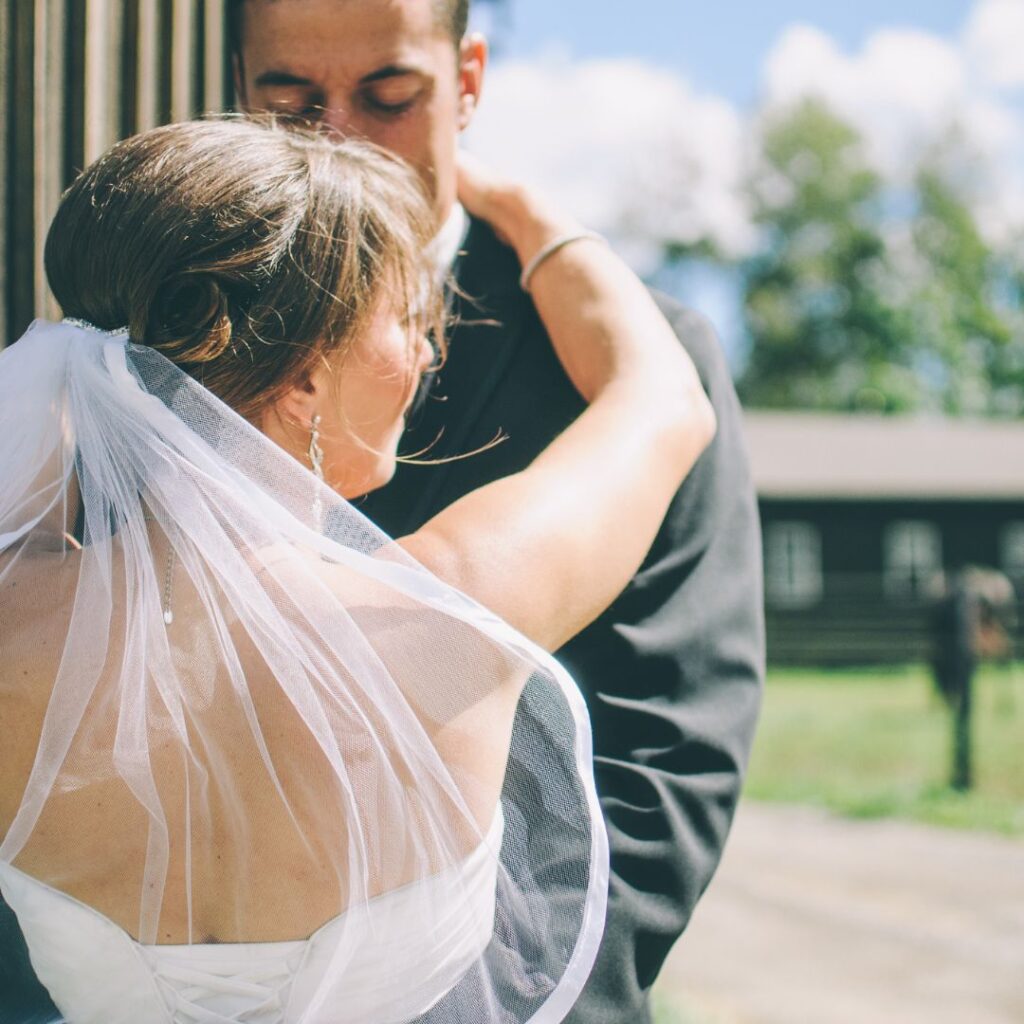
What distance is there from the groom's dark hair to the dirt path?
4497 mm

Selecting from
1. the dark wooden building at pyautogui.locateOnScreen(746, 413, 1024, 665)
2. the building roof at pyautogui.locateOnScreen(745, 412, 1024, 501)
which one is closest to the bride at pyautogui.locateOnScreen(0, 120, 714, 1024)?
the dark wooden building at pyautogui.locateOnScreen(746, 413, 1024, 665)

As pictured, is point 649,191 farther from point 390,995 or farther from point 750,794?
point 390,995

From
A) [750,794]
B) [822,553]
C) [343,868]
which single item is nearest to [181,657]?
[343,868]

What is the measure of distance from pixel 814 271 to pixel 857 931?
A: 137 ft

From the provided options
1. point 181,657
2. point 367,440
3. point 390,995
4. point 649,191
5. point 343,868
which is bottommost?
point 649,191

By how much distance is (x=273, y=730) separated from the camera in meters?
1.44

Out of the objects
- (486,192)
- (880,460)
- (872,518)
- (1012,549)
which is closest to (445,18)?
(486,192)

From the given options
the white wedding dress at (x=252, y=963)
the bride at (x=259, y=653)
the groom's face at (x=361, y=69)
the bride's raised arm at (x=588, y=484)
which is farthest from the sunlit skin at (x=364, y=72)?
the white wedding dress at (x=252, y=963)

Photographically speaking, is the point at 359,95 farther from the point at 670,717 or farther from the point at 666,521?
the point at 670,717

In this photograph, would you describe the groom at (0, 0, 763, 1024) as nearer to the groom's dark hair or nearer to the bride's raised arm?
the groom's dark hair

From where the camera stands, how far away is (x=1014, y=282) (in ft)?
164

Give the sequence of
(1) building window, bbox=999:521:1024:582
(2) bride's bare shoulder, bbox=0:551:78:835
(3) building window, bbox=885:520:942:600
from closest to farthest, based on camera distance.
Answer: (2) bride's bare shoulder, bbox=0:551:78:835 → (3) building window, bbox=885:520:942:600 → (1) building window, bbox=999:521:1024:582

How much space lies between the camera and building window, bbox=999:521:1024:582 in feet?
90.7

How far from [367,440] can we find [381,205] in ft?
1.03
